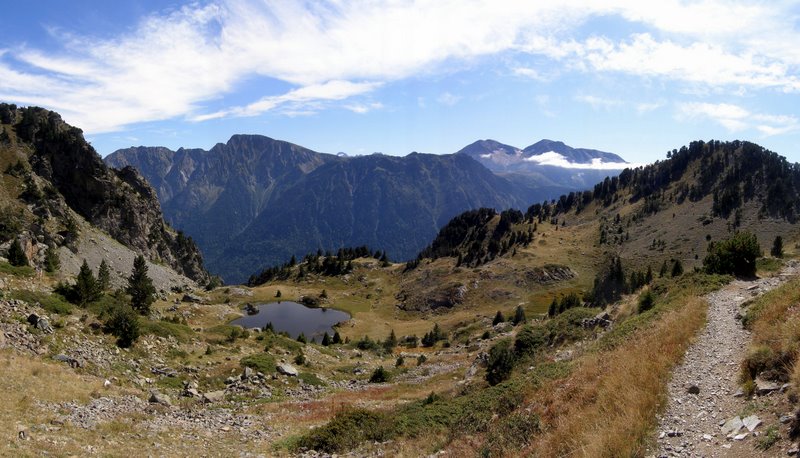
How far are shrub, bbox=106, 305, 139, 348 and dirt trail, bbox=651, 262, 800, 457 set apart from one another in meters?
37.1

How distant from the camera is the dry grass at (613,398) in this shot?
39.3ft

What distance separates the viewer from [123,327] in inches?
1412

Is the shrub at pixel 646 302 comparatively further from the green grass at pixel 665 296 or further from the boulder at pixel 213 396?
the boulder at pixel 213 396

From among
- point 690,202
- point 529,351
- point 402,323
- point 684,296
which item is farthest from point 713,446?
point 690,202

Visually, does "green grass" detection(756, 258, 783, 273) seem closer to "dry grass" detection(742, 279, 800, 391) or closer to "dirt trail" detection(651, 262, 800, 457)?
"dirt trail" detection(651, 262, 800, 457)

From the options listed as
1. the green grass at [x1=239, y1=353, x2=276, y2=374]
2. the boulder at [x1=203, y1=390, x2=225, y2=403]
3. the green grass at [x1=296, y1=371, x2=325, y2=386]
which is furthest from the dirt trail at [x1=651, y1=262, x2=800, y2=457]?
the green grass at [x1=239, y1=353, x2=276, y2=374]

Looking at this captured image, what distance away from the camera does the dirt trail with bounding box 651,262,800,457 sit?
11.1m

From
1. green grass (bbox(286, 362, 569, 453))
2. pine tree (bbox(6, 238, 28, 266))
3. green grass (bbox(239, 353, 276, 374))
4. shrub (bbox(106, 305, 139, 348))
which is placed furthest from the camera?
pine tree (bbox(6, 238, 28, 266))

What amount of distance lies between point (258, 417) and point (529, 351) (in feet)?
72.5

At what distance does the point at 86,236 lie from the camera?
96.8m

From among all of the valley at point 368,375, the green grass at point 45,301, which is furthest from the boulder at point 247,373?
the green grass at point 45,301

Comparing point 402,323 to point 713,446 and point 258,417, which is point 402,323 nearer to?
point 258,417

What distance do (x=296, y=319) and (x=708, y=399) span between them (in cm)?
11211

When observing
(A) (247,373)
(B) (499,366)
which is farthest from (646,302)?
(A) (247,373)
